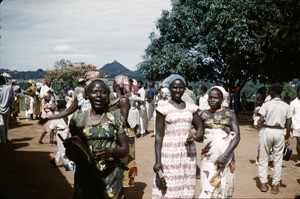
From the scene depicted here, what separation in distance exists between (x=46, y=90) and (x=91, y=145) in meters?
12.4

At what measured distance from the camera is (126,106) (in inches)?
188

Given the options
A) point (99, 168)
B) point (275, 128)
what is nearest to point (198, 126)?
point (99, 168)

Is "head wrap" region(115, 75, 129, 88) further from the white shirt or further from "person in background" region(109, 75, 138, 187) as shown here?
the white shirt

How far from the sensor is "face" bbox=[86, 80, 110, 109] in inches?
122

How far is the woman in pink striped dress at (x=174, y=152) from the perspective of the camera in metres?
3.79

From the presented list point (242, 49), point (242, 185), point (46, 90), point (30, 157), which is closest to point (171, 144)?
point (242, 185)

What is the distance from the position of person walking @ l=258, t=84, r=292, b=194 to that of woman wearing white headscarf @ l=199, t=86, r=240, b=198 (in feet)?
6.16

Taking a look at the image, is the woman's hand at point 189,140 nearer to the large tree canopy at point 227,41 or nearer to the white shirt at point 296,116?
the white shirt at point 296,116

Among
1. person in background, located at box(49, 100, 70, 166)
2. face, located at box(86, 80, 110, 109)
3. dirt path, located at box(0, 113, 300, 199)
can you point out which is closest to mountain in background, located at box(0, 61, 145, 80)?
dirt path, located at box(0, 113, 300, 199)

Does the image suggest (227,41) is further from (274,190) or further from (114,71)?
(114,71)

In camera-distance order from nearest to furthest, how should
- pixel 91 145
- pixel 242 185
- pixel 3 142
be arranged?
1. pixel 91 145
2. pixel 242 185
3. pixel 3 142

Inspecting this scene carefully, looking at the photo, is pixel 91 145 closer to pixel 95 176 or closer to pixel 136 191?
pixel 95 176

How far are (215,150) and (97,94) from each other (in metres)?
1.82

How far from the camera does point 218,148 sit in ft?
13.3
